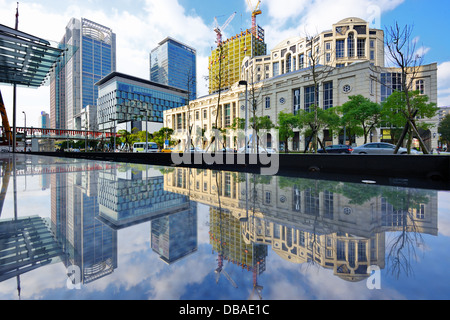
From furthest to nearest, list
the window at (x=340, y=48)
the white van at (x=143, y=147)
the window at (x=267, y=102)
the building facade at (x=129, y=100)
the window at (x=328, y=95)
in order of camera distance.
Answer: the building facade at (x=129, y=100)
the window at (x=340, y=48)
the window at (x=267, y=102)
the white van at (x=143, y=147)
the window at (x=328, y=95)

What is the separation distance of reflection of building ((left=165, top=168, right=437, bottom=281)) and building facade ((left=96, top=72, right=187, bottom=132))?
266 feet

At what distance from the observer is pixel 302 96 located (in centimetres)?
3822

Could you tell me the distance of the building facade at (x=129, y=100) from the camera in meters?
82.1

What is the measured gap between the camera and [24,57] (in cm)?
1349

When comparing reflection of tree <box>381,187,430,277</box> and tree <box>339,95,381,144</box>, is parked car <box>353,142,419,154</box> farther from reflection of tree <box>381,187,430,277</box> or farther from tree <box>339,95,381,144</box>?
reflection of tree <box>381,187,430,277</box>

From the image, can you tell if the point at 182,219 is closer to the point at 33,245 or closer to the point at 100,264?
the point at 100,264

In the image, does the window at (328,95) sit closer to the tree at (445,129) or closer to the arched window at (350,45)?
the arched window at (350,45)

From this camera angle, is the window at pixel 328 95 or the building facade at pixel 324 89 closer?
the building facade at pixel 324 89

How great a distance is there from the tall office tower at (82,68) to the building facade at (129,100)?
2560 cm

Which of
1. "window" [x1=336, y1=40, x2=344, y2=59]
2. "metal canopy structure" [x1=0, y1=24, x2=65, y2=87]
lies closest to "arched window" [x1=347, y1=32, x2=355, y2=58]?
"window" [x1=336, y1=40, x2=344, y2=59]

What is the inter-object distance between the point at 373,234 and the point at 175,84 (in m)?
124

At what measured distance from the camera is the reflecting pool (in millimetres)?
1268

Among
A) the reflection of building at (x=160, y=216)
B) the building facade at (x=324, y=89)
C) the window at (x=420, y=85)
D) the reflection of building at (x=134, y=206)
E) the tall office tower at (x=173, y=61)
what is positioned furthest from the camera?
the tall office tower at (x=173, y=61)

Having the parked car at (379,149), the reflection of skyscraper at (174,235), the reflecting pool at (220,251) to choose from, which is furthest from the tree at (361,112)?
the reflection of skyscraper at (174,235)
